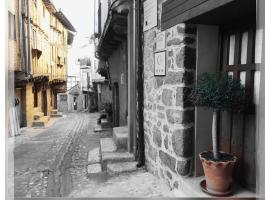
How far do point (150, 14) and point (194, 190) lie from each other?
243 cm

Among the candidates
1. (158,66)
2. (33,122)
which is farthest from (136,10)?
(33,122)

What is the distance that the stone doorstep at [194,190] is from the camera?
2.64 metres

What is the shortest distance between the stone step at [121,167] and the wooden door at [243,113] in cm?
197

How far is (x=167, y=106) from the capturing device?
345cm

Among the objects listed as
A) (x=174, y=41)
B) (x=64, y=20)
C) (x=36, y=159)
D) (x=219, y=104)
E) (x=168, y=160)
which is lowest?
(x=36, y=159)

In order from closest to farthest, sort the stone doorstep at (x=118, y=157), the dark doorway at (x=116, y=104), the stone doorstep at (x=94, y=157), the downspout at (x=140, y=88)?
the downspout at (x=140, y=88)
the stone doorstep at (x=118, y=157)
the stone doorstep at (x=94, y=157)
the dark doorway at (x=116, y=104)

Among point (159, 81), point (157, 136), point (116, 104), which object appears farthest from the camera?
point (116, 104)

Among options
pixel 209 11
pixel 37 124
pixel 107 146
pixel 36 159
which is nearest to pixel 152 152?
pixel 107 146

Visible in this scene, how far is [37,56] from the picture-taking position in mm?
Result: 14148

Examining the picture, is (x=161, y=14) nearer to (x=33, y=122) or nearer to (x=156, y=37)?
(x=156, y=37)

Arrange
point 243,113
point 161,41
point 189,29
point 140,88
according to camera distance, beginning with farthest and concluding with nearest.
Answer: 1. point 140,88
2. point 161,41
3. point 189,29
4. point 243,113

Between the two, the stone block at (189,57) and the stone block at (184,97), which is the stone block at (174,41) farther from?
the stone block at (184,97)

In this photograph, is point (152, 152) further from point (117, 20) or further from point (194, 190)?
point (117, 20)

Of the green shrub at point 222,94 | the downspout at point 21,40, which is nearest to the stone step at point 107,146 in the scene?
the green shrub at point 222,94
